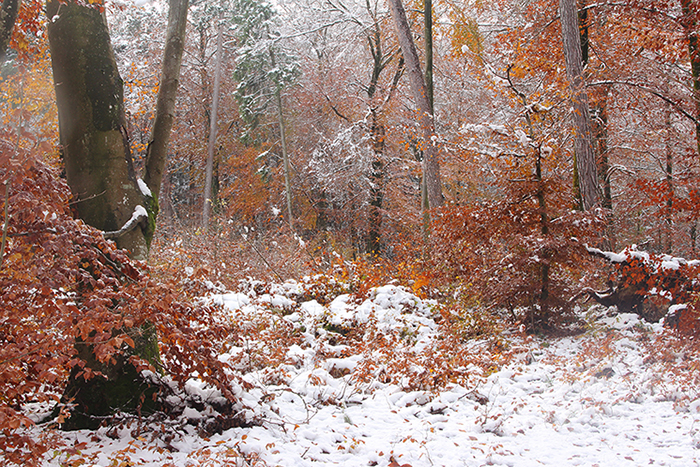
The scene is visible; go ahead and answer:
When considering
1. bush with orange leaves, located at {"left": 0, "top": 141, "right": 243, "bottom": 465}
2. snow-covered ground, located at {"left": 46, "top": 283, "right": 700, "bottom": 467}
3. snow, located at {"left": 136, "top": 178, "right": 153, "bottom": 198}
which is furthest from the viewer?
snow, located at {"left": 136, "top": 178, "right": 153, "bottom": 198}

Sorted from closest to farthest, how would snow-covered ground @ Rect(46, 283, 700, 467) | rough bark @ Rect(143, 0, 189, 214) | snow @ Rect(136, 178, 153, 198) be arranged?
snow-covered ground @ Rect(46, 283, 700, 467)
snow @ Rect(136, 178, 153, 198)
rough bark @ Rect(143, 0, 189, 214)

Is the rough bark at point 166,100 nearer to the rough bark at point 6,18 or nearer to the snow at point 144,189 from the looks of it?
the snow at point 144,189

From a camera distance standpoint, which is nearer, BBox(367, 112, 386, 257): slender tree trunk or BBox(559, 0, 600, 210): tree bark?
BBox(559, 0, 600, 210): tree bark

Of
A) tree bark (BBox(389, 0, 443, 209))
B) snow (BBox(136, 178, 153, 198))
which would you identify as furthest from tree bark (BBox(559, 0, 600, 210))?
snow (BBox(136, 178, 153, 198))

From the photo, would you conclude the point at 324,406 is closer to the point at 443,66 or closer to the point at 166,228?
the point at 166,228

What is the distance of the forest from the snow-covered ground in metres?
0.03

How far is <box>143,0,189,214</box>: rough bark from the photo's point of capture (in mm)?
4191

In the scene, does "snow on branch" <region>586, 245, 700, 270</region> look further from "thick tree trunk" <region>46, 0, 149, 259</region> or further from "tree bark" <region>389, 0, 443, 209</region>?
"thick tree trunk" <region>46, 0, 149, 259</region>

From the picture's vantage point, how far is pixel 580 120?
26.2ft

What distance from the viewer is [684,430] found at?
3617 millimetres

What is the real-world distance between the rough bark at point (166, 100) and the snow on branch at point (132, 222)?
0.36 metres

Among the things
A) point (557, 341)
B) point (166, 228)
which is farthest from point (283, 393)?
point (166, 228)

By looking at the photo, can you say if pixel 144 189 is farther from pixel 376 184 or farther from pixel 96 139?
pixel 376 184

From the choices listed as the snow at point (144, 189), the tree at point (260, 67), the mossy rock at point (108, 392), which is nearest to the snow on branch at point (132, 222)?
the snow at point (144, 189)
